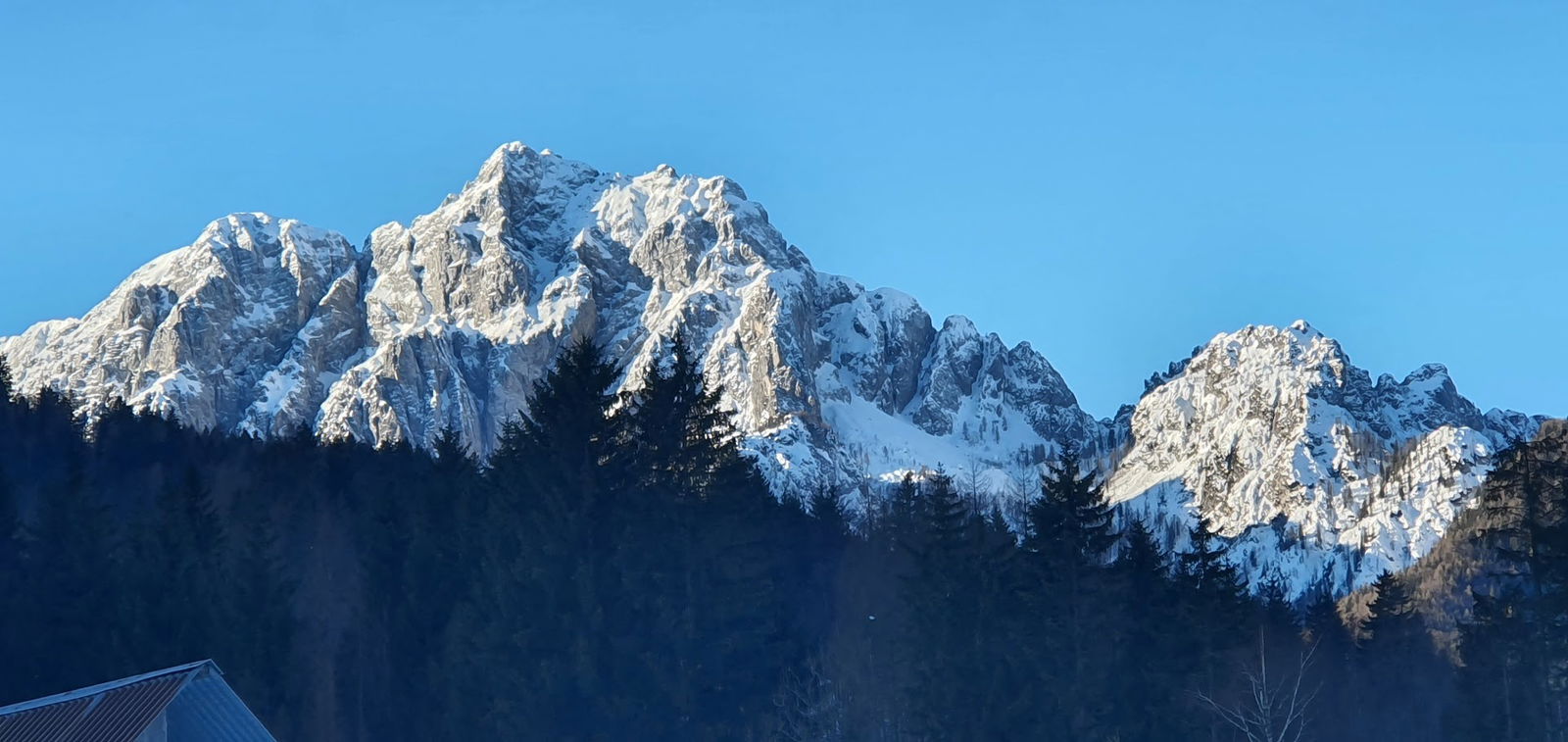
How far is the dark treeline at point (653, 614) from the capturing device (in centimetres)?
5331

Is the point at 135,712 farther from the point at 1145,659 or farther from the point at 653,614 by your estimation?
the point at 1145,659

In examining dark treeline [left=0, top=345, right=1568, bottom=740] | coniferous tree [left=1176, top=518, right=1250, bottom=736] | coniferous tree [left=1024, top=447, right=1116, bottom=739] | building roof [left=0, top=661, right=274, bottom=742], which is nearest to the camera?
building roof [left=0, top=661, right=274, bottom=742]

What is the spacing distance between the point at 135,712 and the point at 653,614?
18.0 m

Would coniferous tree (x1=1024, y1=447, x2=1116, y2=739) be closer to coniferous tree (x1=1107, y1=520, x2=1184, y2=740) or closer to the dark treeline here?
the dark treeline

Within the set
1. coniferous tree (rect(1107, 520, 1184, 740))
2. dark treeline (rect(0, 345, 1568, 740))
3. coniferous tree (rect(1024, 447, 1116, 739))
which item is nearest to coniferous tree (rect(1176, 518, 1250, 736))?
dark treeline (rect(0, 345, 1568, 740))

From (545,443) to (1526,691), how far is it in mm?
32742

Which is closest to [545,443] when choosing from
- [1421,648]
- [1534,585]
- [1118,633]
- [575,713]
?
[575,713]

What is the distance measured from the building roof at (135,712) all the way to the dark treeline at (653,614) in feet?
42.7

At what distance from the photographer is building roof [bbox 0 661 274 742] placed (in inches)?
1515

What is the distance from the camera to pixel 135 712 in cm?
3881

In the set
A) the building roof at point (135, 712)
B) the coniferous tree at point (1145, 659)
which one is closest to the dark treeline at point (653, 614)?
the coniferous tree at point (1145, 659)

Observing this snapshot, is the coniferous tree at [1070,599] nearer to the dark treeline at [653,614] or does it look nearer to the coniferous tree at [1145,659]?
the dark treeline at [653,614]

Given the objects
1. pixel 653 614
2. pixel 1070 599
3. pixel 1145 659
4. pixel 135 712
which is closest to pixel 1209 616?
pixel 1145 659

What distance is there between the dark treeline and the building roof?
512 inches
